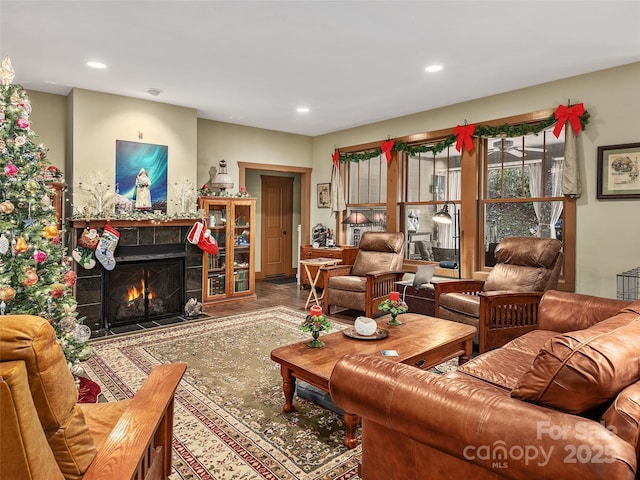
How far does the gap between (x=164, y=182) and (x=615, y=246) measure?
17.3 feet

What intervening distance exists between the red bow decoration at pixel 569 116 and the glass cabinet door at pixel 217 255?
434cm

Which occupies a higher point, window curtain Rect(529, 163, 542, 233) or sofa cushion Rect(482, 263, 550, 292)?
window curtain Rect(529, 163, 542, 233)

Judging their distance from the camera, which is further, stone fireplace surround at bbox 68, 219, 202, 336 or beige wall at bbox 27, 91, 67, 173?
beige wall at bbox 27, 91, 67, 173

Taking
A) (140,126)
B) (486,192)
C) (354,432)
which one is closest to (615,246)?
(486,192)

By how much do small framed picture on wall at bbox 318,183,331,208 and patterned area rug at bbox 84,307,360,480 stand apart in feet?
10.8

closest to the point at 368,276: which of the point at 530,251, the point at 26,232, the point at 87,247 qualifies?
the point at 530,251

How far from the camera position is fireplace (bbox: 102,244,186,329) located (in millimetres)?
4754

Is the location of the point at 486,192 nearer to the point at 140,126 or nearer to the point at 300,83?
the point at 300,83

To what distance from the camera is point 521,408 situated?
3.85 ft

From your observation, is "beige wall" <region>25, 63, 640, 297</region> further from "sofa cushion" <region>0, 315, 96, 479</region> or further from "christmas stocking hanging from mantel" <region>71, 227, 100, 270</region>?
"sofa cushion" <region>0, 315, 96, 479</region>

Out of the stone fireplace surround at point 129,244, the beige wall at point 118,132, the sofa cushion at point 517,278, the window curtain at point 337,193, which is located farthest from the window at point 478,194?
the stone fireplace surround at point 129,244

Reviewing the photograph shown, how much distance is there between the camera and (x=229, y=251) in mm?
5949

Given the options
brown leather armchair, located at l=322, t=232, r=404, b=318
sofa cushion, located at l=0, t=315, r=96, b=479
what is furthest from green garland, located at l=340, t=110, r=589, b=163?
sofa cushion, located at l=0, t=315, r=96, b=479

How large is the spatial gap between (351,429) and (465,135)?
4237 millimetres
